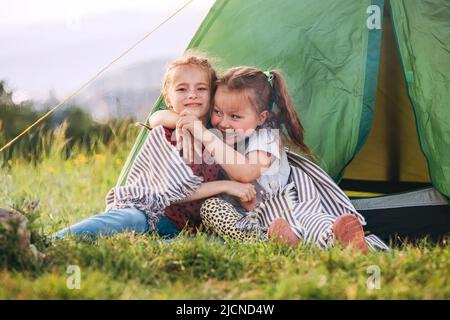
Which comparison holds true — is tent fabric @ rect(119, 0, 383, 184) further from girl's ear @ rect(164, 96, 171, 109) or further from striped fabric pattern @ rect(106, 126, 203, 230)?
striped fabric pattern @ rect(106, 126, 203, 230)

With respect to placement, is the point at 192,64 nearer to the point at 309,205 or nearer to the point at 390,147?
the point at 309,205

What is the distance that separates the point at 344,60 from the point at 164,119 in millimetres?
650

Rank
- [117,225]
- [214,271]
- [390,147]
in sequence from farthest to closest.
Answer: [390,147], [117,225], [214,271]

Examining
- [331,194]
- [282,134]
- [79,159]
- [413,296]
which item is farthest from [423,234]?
[79,159]

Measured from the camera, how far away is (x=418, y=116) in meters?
2.81

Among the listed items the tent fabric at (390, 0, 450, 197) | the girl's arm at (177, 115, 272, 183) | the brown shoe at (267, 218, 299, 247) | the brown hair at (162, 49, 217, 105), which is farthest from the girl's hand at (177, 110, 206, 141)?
the tent fabric at (390, 0, 450, 197)

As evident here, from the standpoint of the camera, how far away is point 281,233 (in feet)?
8.29

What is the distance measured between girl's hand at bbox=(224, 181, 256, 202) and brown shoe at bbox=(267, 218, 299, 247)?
0.18 m

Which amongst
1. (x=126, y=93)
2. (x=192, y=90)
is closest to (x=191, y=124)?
(x=192, y=90)

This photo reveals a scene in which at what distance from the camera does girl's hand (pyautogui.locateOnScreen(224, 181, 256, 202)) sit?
2.69 meters

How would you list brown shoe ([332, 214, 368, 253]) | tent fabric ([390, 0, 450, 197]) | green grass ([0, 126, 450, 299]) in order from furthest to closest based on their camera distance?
tent fabric ([390, 0, 450, 197])
brown shoe ([332, 214, 368, 253])
green grass ([0, 126, 450, 299])

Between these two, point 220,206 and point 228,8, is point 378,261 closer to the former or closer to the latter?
point 220,206

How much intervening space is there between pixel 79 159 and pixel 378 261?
8.48ft
